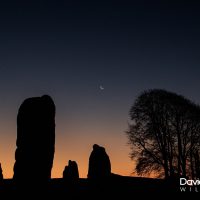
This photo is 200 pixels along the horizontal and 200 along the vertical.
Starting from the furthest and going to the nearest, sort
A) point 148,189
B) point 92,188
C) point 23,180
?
point 148,189 < point 92,188 < point 23,180

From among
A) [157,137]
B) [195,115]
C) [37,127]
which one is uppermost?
[195,115]

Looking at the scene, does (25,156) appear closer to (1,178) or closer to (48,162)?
(48,162)

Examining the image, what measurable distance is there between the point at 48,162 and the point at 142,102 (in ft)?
52.4

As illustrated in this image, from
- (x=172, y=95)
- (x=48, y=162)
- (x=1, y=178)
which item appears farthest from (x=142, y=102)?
(x=48, y=162)

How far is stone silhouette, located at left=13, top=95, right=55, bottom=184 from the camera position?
15.8 metres

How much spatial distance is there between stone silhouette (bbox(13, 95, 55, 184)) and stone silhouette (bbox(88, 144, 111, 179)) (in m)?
7.33

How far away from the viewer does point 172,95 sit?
30.0 metres

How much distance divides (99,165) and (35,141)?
26.8 ft

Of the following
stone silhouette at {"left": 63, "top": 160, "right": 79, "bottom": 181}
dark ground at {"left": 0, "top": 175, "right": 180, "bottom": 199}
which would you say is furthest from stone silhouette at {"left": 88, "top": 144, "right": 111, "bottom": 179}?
stone silhouette at {"left": 63, "top": 160, "right": 79, "bottom": 181}

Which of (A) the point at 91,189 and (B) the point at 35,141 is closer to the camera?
(B) the point at 35,141

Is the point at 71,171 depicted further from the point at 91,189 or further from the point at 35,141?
the point at 35,141

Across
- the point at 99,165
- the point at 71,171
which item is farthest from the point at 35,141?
the point at 71,171

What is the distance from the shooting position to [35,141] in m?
16.1

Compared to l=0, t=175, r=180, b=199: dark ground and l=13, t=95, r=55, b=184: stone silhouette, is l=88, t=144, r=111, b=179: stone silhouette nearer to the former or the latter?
l=0, t=175, r=180, b=199: dark ground
